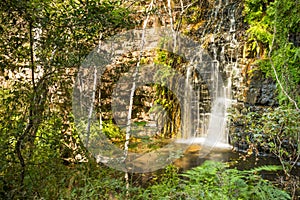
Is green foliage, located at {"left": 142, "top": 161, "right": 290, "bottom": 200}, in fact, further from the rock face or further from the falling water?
the falling water

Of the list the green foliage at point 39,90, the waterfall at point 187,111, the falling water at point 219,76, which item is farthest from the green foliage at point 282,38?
the green foliage at point 39,90

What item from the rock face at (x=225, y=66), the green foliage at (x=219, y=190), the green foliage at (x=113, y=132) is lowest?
the green foliage at (x=219, y=190)

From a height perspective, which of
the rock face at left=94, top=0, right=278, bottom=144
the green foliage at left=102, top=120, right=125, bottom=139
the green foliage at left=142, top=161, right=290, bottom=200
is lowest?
the green foliage at left=142, top=161, right=290, bottom=200

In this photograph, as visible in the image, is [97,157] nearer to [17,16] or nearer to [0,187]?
[0,187]

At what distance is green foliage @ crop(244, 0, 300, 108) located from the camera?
412 centimetres

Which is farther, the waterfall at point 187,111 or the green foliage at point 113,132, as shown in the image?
the waterfall at point 187,111

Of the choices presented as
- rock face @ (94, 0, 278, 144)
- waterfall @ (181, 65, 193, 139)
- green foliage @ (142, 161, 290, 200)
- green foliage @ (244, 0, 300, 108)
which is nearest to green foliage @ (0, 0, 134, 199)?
green foliage @ (142, 161, 290, 200)

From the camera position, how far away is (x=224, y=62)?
5.64 m

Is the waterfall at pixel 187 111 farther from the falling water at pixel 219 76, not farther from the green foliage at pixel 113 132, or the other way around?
the green foliage at pixel 113 132

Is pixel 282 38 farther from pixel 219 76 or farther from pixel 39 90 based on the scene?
pixel 39 90

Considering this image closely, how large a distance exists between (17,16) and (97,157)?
1.20m

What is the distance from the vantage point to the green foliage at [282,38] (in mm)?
4117

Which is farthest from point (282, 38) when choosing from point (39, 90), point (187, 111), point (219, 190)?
point (39, 90)

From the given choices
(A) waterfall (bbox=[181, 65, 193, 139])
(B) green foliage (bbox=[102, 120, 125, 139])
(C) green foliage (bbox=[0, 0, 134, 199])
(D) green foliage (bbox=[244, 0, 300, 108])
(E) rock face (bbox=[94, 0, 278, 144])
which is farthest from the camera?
(A) waterfall (bbox=[181, 65, 193, 139])
